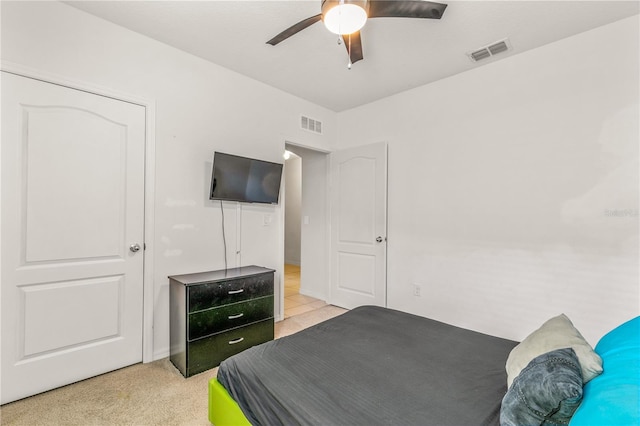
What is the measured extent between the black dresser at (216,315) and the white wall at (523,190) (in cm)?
166

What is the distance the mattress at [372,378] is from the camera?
1124mm

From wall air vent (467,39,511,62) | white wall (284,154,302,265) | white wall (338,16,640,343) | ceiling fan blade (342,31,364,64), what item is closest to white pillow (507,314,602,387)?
white wall (338,16,640,343)

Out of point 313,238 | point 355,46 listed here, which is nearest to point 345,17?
point 355,46

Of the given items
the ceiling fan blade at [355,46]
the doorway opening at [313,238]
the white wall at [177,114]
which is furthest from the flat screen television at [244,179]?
the ceiling fan blade at [355,46]

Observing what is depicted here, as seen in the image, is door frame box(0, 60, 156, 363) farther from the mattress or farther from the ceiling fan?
the ceiling fan

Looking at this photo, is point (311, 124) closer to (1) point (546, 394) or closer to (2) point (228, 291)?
(2) point (228, 291)

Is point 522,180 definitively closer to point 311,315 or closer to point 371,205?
point 371,205

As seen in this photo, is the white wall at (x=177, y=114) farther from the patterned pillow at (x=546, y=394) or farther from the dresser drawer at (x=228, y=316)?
the patterned pillow at (x=546, y=394)

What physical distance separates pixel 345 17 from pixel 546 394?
185 centimetres

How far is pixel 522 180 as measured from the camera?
2.70 metres

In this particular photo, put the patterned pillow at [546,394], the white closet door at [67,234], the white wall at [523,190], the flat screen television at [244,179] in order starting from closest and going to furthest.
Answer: the patterned pillow at [546,394] < the white closet door at [67,234] < the white wall at [523,190] < the flat screen television at [244,179]

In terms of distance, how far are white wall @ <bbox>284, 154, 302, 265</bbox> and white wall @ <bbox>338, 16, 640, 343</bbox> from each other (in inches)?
159

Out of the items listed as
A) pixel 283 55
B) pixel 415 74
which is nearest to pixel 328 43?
pixel 283 55

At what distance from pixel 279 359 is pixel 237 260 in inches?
68.9
